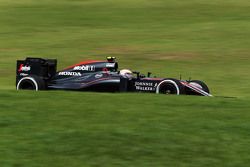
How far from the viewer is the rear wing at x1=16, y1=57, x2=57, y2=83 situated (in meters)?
15.1

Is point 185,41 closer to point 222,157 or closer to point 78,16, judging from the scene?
point 78,16

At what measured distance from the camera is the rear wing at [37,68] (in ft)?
49.6

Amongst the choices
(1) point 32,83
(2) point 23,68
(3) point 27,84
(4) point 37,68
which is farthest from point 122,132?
Answer: (2) point 23,68

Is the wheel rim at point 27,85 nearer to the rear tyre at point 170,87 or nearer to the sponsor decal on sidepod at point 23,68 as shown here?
the sponsor decal on sidepod at point 23,68

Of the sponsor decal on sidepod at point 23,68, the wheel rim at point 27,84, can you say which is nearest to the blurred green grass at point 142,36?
the sponsor decal on sidepod at point 23,68

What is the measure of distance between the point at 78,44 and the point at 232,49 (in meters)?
7.74

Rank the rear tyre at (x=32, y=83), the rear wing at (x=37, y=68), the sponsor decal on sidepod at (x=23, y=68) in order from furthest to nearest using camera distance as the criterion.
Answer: the sponsor decal on sidepod at (x=23, y=68)
the rear wing at (x=37, y=68)
the rear tyre at (x=32, y=83)

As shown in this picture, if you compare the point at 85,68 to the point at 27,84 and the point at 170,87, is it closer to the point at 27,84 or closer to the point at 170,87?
the point at 27,84

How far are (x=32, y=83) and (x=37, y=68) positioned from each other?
669mm

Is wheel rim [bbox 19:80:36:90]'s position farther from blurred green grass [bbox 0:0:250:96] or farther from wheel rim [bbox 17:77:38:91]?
blurred green grass [bbox 0:0:250:96]

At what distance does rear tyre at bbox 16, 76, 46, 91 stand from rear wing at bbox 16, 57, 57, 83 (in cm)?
40

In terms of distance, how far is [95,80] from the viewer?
47.1 feet

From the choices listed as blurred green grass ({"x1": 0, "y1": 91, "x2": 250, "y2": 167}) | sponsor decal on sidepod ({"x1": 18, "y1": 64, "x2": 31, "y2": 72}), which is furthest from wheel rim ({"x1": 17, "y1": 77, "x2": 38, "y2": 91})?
blurred green grass ({"x1": 0, "y1": 91, "x2": 250, "y2": 167})

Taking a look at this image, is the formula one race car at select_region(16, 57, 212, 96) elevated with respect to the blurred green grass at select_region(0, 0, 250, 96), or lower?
lower
